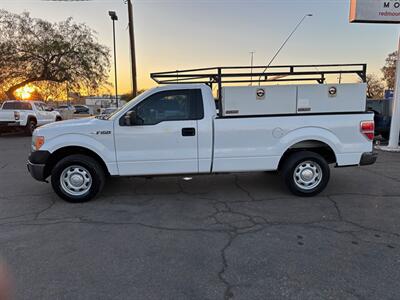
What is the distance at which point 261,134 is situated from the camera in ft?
17.0

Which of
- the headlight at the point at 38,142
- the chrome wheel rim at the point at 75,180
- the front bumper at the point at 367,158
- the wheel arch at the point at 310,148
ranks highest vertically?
the headlight at the point at 38,142

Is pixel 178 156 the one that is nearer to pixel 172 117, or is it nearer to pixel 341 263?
pixel 172 117

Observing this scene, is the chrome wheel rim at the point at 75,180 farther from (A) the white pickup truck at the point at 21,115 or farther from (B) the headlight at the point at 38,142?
(A) the white pickup truck at the point at 21,115

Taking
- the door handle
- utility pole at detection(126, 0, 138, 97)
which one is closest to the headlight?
the door handle

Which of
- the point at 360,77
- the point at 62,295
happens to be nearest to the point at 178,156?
the point at 62,295

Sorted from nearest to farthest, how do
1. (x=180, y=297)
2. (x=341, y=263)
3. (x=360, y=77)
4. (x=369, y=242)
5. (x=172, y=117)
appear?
(x=180, y=297) → (x=341, y=263) → (x=369, y=242) → (x=172, y=117) → (x=360, y=77)

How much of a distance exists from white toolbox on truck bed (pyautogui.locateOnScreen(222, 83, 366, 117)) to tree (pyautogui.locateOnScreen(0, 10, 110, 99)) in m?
21.5

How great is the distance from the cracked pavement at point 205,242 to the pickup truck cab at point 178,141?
53 centimetres

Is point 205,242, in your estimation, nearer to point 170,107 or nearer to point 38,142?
point 170,107

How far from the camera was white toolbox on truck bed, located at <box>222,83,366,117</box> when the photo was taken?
512 cm

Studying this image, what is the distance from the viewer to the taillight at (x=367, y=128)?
5266 mm

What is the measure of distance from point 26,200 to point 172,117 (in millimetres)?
2944

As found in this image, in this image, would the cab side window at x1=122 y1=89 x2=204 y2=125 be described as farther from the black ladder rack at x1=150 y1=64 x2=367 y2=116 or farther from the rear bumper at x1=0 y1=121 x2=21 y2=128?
the rear bumper at x1=0 y1=121 x2=21 y2=128

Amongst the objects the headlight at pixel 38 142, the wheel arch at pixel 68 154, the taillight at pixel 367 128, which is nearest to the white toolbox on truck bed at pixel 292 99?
the taillight at pixel 367 128
